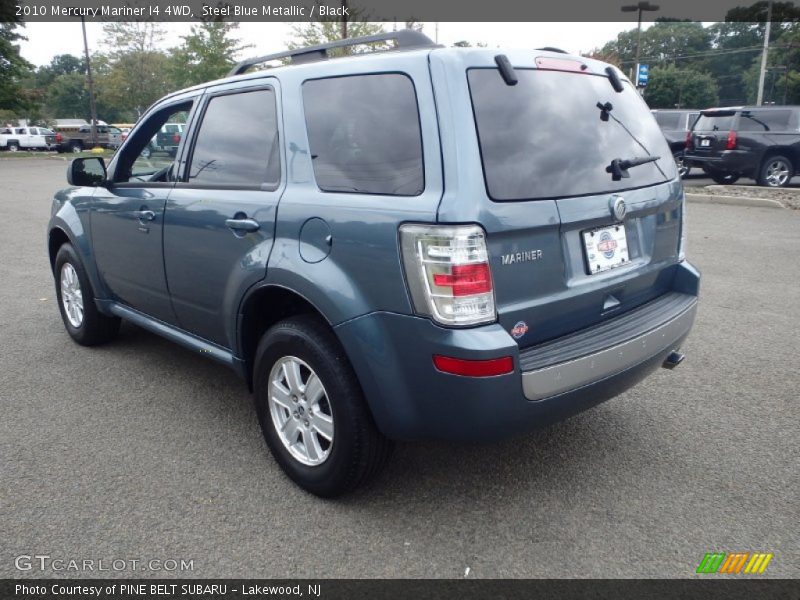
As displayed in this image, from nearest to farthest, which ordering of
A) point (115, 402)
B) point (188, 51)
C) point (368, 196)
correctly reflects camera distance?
point (368, 196), point (115, 402), point (188, 51)

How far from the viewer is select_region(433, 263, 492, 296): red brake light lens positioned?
94.0 inches

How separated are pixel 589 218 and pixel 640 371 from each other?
2.39ft

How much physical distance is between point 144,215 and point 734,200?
37.4 feet

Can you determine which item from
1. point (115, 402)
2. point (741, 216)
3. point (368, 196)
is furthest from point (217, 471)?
point (741, 216)

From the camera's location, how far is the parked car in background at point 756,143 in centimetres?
1432

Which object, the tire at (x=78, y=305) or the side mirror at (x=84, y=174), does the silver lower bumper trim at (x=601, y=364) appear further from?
the tire at (x=78, y=305)

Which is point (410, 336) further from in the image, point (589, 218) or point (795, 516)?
point (795, 516)

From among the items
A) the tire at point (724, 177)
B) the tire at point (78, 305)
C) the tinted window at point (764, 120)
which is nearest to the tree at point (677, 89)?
the tire at point (724, 177)

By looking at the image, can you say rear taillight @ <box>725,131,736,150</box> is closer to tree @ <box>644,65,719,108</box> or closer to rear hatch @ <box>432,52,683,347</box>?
rear hatch @ <box>432,52,683,347</box>

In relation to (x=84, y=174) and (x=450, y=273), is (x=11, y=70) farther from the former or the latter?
(x=450, y=273)

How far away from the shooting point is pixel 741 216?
1096 cm

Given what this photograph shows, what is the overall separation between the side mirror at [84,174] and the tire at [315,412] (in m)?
2.19

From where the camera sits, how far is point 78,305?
5020 mm

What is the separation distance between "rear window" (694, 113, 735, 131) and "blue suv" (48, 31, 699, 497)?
12994 millimetres
